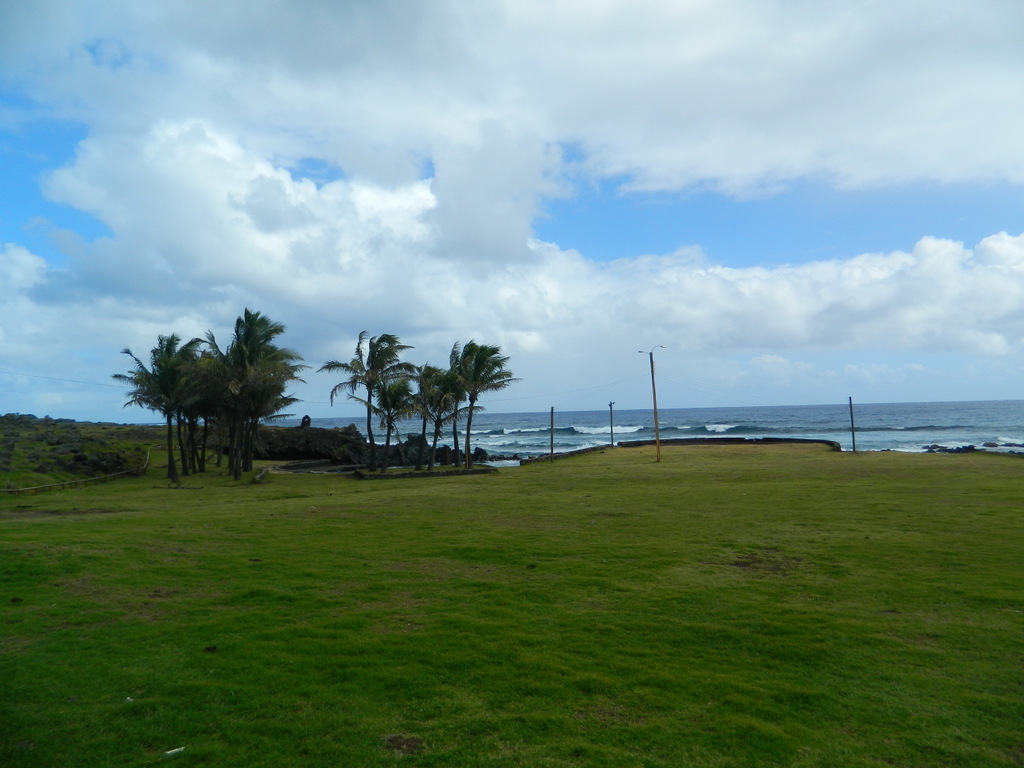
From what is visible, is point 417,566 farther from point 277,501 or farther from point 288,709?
point 277,501

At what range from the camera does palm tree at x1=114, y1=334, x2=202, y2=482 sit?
2834 centimetres

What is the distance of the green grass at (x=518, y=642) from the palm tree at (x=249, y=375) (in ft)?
49.5

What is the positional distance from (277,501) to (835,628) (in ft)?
54.6

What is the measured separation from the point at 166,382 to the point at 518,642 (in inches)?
1034

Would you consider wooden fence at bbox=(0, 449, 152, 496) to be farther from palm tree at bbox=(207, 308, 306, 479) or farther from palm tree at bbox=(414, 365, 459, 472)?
palm tree at bbox=(414, 365, 459, 472)

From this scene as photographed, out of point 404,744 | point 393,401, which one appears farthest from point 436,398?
point 404,744

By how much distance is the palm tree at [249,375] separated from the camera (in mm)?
29203

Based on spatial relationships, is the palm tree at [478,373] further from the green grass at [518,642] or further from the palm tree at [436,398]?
the green grass at [518,642]

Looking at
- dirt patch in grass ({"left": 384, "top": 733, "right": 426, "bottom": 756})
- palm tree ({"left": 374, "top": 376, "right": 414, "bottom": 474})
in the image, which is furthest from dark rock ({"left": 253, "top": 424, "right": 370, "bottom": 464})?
dirt patch in grass ({"left": 384, "top": 733, "right": 426, "bottom": 756})

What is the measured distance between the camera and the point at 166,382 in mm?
28453

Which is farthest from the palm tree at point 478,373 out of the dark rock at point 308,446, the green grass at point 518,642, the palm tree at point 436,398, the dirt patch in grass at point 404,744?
the dirt patch in grass at point 404,744

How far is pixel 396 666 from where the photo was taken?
247 inches

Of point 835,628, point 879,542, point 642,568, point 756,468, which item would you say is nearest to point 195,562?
point 642,568

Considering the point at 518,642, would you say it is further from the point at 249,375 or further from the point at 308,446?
the point at 308,446
